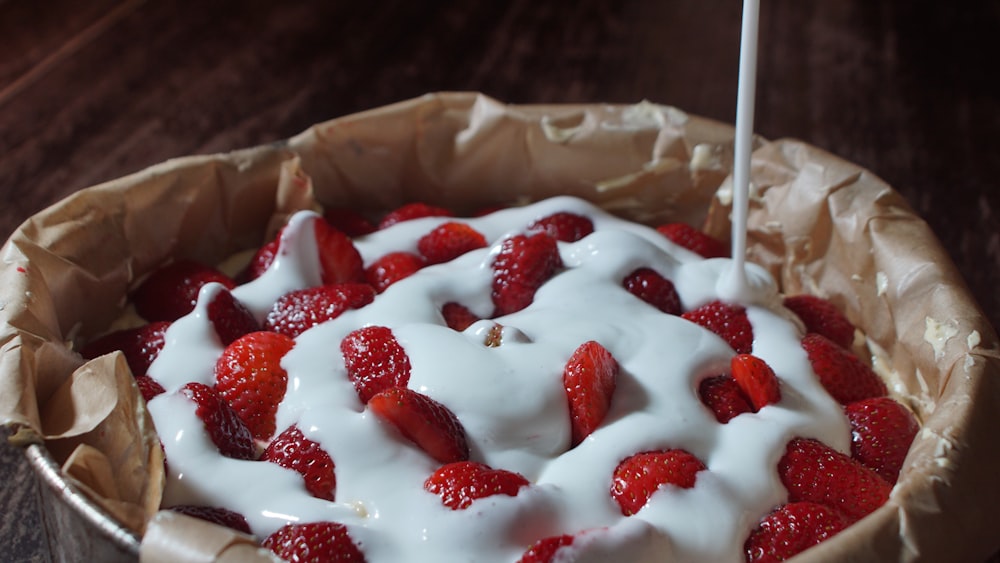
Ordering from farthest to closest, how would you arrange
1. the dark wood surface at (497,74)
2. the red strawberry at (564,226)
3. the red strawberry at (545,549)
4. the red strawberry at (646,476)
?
the dark wood surface at (497,74), the red strawberry at (564,226), the red strawberry at (646,476), the red strawberry at (545,549)

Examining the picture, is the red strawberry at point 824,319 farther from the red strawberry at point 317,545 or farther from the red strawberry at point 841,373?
the red strawberry at point 317,545

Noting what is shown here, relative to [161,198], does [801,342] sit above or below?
below

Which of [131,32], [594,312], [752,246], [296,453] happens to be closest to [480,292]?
[594,312]

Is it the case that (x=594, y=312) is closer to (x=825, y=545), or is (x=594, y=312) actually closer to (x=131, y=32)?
(x=825, y=545)

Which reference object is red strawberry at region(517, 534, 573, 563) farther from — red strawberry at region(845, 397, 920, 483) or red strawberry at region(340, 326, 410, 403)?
red strawberry at region(845, 397, 920, 483)

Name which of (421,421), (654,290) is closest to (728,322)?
(654,290)

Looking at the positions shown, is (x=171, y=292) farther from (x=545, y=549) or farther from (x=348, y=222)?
(x=545, y=549)

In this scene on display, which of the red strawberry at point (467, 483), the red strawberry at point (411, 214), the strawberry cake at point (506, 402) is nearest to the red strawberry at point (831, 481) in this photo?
the strawberry cake at point (506, 402)
